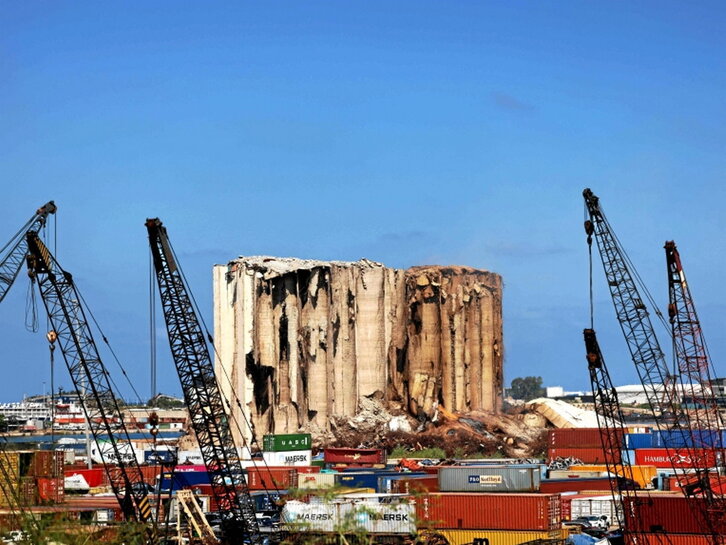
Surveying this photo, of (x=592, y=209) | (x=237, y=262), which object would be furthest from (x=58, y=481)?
(x=237, y=262)

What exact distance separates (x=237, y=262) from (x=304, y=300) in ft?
34.8

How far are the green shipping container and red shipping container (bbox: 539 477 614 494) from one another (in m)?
40.7

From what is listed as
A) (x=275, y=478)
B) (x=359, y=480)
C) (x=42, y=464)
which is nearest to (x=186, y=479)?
(x=275, y=478)

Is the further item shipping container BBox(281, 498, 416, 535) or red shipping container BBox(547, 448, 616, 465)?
red shipping container BBox(547, 448, 616, 465)

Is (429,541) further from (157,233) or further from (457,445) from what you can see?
(457,445)

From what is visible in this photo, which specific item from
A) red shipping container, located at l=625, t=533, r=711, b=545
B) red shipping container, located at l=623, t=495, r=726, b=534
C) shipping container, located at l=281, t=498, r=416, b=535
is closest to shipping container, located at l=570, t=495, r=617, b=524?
red shipping container, located at l=623, t=495, r=726, b=534

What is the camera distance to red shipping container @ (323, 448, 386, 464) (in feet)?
421

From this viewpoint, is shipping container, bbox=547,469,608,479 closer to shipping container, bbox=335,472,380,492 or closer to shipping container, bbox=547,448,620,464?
shipping container, bbox=547,448,620,464

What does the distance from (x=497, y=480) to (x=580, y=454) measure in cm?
5128

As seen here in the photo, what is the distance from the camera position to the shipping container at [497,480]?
7556 cm

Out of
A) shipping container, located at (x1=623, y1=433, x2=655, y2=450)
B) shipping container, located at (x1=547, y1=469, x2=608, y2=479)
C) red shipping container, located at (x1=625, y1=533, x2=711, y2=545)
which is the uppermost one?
shipping container, located at (x1=623, y1=433, x2=655, y2=450)

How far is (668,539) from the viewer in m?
72.4

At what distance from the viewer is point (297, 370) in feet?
491

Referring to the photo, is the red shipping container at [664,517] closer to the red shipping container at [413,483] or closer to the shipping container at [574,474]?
the red shipping container at [413,483]
